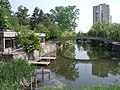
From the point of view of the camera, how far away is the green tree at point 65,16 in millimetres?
69938

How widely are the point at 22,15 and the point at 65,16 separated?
438 inches

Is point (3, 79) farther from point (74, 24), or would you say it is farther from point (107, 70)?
point (74, 24)

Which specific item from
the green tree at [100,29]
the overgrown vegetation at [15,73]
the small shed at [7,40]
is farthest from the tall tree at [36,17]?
the overgrown vegetation at [15,73]

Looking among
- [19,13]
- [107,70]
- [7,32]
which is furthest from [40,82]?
[19,13]

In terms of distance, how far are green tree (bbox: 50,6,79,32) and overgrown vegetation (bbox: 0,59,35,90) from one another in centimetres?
5233

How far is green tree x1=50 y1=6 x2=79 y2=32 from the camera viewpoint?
69.9m

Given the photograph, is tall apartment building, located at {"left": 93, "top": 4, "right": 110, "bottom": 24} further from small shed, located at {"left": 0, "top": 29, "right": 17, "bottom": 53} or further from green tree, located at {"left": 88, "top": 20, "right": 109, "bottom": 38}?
small shed, located at {"left": 0, "top": 29, "right": 17, "bottom": 53}

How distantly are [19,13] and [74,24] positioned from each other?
1486 centimetres

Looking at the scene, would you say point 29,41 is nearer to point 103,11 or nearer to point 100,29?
point 100,29

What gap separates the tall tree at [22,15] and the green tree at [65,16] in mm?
7353

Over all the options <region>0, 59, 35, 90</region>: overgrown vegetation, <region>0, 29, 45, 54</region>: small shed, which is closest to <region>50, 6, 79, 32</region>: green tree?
<region>0, 29, 45, 54</region>: small shed

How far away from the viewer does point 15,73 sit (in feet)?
52.2

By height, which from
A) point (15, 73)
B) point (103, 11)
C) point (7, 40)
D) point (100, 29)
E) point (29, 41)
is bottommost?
point (15, 73)

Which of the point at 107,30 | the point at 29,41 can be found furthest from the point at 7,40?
the point at 107,30
